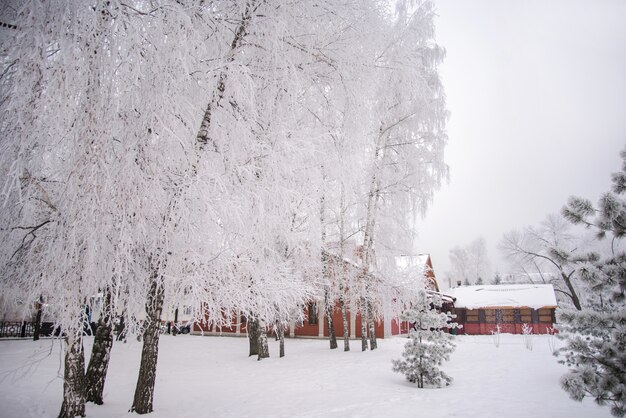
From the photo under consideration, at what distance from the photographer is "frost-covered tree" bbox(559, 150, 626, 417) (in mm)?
3645

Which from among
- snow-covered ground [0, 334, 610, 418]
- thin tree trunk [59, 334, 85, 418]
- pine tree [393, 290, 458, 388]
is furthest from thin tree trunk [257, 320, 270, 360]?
thin tree trunk [59, 334, 85, 418]

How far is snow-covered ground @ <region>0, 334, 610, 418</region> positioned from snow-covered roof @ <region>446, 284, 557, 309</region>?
57.2 feet

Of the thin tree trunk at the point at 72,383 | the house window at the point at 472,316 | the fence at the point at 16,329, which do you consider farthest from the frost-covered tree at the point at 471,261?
the thin tree trunk at the point at 72,383

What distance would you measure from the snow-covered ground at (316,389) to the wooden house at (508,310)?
17542mm

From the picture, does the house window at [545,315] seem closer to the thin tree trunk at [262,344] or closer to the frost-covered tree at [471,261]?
the thin tree trunk at [262,344]

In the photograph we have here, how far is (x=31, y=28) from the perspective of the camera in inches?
113

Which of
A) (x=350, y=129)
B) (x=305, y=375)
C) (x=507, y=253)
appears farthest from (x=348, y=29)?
(x=507, y=253)

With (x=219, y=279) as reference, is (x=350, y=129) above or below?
above

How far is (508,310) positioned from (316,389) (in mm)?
26802

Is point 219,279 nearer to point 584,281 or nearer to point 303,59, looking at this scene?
point 303,59

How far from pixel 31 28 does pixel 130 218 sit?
181 centimetres

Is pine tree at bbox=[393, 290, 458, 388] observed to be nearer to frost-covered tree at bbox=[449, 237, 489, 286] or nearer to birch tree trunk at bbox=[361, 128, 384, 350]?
birch tree trunk at bbox=[361, 128, 384, 350]

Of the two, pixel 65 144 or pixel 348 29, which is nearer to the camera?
pixel 65 144

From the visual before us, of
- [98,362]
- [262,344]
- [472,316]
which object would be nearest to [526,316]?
[472,316]
